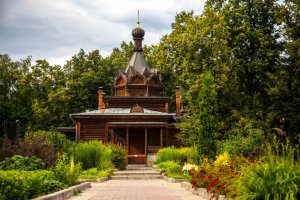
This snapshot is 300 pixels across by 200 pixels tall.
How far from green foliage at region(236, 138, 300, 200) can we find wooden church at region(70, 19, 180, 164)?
27.4 meters

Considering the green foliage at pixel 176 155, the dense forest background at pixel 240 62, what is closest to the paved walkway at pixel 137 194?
the green foliage at pixel 176 155

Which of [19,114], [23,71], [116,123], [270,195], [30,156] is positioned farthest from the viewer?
[23,71]

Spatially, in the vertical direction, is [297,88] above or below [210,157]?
above

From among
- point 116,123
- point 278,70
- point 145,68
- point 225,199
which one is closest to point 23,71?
point 145,68

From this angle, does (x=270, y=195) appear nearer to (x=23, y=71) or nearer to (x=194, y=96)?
(x=194, y=96)

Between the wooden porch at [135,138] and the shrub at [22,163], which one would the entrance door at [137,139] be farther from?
the shrub at [22,163]

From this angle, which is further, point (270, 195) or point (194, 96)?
point (194, 96)

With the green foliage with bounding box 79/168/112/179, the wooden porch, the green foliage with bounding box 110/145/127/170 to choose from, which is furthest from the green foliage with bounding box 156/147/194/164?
the wooden porch

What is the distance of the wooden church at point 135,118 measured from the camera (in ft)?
117

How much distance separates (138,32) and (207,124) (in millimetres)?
28362

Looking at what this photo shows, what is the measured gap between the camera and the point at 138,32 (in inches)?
1722

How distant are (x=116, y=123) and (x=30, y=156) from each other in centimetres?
2207

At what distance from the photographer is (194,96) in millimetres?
33500

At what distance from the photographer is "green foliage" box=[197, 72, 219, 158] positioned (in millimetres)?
16359
